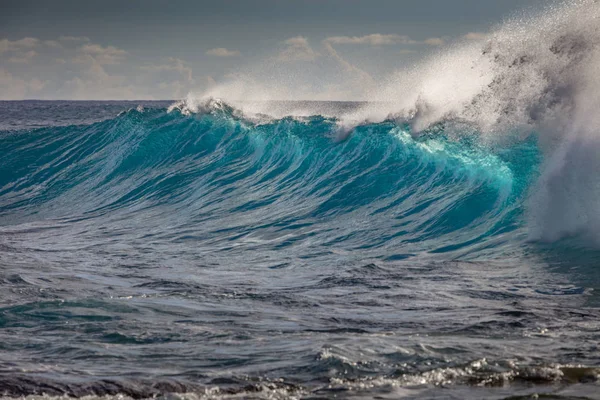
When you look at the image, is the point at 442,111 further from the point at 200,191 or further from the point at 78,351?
the point at 78,351

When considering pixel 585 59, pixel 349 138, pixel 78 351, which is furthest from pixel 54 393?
pixel 349 138

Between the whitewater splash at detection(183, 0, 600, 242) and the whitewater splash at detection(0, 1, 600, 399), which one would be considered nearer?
the whitewater splash at detection(0, 1, 600, 399)

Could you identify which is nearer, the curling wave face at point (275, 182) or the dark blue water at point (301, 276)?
the dark blue water at point (301, 276)

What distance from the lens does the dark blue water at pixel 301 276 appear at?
612 centimetres

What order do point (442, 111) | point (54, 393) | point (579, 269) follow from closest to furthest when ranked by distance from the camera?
point (54, 393) < point (579, 269) < point (442, 111)

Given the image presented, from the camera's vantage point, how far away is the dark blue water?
20.1 ft

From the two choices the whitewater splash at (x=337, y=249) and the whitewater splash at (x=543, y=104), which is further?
the whitewater splash at (x=543, y=104)

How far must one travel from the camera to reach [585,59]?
1319 cm

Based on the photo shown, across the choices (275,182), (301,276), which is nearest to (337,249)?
(301,276)

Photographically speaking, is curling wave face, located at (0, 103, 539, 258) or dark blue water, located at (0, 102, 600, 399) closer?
dark blue water, located at (0, 102, 600, 399)

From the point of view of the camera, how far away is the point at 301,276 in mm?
10789

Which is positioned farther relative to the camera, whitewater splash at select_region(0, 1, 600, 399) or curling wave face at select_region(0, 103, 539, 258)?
curling wave face at select_region(0, 103, 539, 258)

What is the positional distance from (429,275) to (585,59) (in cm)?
537

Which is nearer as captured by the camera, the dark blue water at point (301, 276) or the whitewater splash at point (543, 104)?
the dark blue water at point (301, 276)
